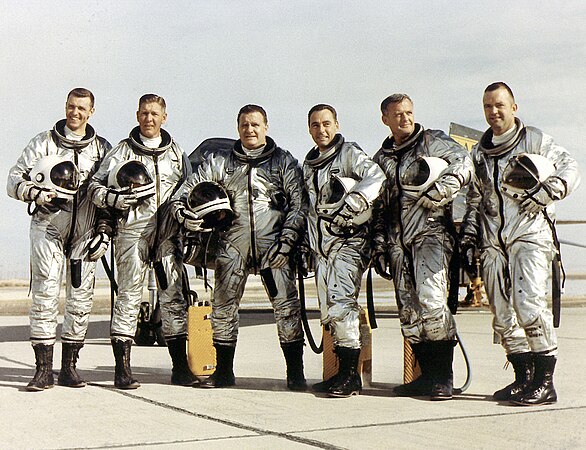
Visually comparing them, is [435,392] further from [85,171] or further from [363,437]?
[85,171]

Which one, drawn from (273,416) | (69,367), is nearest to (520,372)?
(273,416)

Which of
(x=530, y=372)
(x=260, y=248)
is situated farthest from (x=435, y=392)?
(x=260, y=248)

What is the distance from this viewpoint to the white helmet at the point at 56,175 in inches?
230

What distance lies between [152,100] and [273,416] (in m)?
2.75

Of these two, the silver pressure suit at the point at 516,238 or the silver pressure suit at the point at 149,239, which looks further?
the silver pressure suit at the point at 149,239

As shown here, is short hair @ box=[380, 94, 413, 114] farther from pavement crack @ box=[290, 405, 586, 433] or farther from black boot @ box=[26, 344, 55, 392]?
black boot @ box=[26, 344, 55, 392]

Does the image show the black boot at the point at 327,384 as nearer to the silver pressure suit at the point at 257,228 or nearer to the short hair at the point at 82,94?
the silver pressure suit at the point at 257,228

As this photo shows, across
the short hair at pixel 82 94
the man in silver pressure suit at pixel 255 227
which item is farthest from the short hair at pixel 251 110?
the short hair at pixel 82 94

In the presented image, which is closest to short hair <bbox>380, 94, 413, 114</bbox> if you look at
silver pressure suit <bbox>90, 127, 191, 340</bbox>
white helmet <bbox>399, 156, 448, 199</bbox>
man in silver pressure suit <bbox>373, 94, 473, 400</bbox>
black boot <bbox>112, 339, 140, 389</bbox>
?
man in silver pressure suit <bbox>373, 94, 473, 400</bbox>

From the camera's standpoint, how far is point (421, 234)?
5531mm

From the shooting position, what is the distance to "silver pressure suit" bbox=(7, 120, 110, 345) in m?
6.02

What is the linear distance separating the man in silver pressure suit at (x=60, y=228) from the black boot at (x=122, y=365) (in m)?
0.34

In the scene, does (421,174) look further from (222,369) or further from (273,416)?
(222,369)

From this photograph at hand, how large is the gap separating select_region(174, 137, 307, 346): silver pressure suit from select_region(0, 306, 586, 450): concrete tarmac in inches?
24.1
